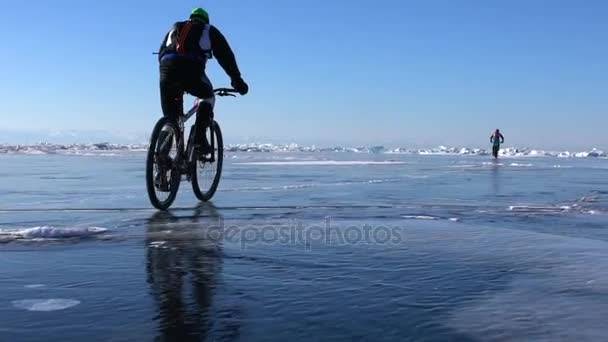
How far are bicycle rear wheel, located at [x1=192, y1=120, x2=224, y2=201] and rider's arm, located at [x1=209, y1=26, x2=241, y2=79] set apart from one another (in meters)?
0.76

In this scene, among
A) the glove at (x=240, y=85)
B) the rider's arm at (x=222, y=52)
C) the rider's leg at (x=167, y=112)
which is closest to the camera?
the rider's leg at (x=167, y=112)

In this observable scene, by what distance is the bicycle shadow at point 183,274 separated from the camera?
5.76ft

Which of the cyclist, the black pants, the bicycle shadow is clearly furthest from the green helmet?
the bicycle shadow

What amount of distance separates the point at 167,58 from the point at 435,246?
3.14 meters

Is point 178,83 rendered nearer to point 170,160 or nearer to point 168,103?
point 168,103

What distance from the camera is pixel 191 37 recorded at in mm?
5035

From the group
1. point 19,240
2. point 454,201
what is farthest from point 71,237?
point 454,201

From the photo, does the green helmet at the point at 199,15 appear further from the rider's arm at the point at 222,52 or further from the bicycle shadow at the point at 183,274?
the bicycle shadow at the point at 183,274

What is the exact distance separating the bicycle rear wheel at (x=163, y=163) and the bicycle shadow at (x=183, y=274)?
2.18ft

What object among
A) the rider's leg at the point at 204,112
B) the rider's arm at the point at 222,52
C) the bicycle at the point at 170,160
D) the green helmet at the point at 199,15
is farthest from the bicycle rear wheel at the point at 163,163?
the green helmet at the point at 199,15

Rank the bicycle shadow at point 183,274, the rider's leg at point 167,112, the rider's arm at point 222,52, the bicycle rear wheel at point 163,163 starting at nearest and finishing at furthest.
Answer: the bicycle shadow at point 183,274 < the bicycle rear wheel at point 163,163 < the rider's leg at point 167,112 < the rider's arm at point 222,52

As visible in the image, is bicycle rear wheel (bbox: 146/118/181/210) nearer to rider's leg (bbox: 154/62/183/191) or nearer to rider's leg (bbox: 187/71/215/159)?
rider's leg (bbox: 154/62/183/191)

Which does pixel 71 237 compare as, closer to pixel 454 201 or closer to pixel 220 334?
pixel 220 334

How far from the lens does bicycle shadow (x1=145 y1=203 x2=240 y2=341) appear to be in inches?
69.2
